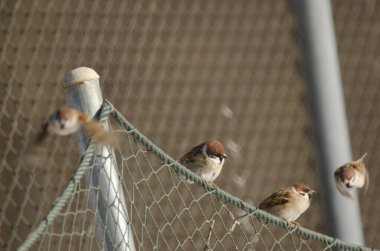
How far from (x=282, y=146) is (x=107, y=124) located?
2727mm

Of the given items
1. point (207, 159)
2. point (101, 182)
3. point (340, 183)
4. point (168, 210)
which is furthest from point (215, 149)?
point (101, 182)

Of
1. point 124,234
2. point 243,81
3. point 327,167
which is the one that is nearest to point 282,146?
point 243,81

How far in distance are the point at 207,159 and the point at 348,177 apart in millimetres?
501

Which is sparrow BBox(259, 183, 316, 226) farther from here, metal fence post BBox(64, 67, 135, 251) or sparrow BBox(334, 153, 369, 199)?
metal fence post BBox(64, 67, 135, 251)

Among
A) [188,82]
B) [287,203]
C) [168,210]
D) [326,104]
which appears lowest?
[287,203]

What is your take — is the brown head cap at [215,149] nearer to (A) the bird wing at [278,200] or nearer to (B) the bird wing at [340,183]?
(A) the bird wing at [278,200]

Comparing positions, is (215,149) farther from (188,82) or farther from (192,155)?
(188,82)

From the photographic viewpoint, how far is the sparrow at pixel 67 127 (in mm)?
2186

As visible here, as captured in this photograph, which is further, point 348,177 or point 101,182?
point 348,177

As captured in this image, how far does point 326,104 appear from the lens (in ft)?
13.0

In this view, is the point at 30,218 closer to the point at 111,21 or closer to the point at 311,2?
the point at 111,21

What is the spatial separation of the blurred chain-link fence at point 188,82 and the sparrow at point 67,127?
1479mm

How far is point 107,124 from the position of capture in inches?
91.0

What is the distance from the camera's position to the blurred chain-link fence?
3.94 meters
